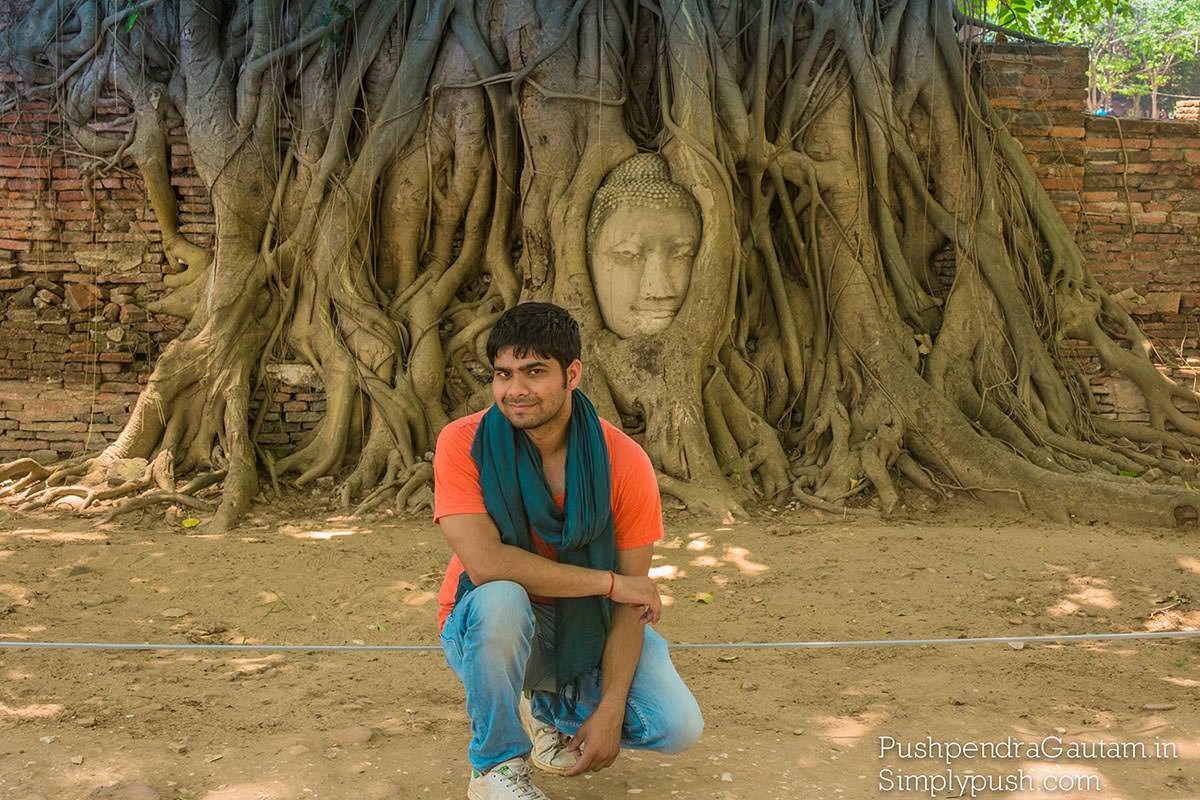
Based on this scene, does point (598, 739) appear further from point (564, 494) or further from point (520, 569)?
point (564, 494)

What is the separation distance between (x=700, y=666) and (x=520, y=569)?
1.47m

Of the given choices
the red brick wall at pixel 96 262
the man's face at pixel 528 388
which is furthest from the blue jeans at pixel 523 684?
the red brick wall at pixel 96 262

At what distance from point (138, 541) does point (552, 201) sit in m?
2.69

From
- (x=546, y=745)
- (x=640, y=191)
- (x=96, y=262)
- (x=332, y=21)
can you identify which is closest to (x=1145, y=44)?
(x=640, y=191)

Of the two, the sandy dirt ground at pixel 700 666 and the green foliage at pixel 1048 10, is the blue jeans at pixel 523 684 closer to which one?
the sandy dirt ground at pixel 700 666

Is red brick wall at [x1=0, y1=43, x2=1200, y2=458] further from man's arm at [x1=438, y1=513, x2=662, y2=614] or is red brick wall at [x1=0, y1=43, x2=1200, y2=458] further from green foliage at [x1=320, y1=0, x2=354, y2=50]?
man's arm at [x1=438, y1=513, x2=662, y2=614]

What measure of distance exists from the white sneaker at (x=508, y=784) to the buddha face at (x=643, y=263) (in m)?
3.76

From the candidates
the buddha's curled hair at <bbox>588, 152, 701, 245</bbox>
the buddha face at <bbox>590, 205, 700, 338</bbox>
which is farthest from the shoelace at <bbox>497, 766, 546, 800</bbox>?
the buddha's curled hair at <bbox>588, 152, 701, 245</bbox>

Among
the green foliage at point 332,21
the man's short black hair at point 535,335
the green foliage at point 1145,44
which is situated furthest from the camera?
the green foliage at point 1145,44

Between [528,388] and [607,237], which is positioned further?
[607,237]

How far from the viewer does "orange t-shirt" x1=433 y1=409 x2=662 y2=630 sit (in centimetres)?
266

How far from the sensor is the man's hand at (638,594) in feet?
8.68
